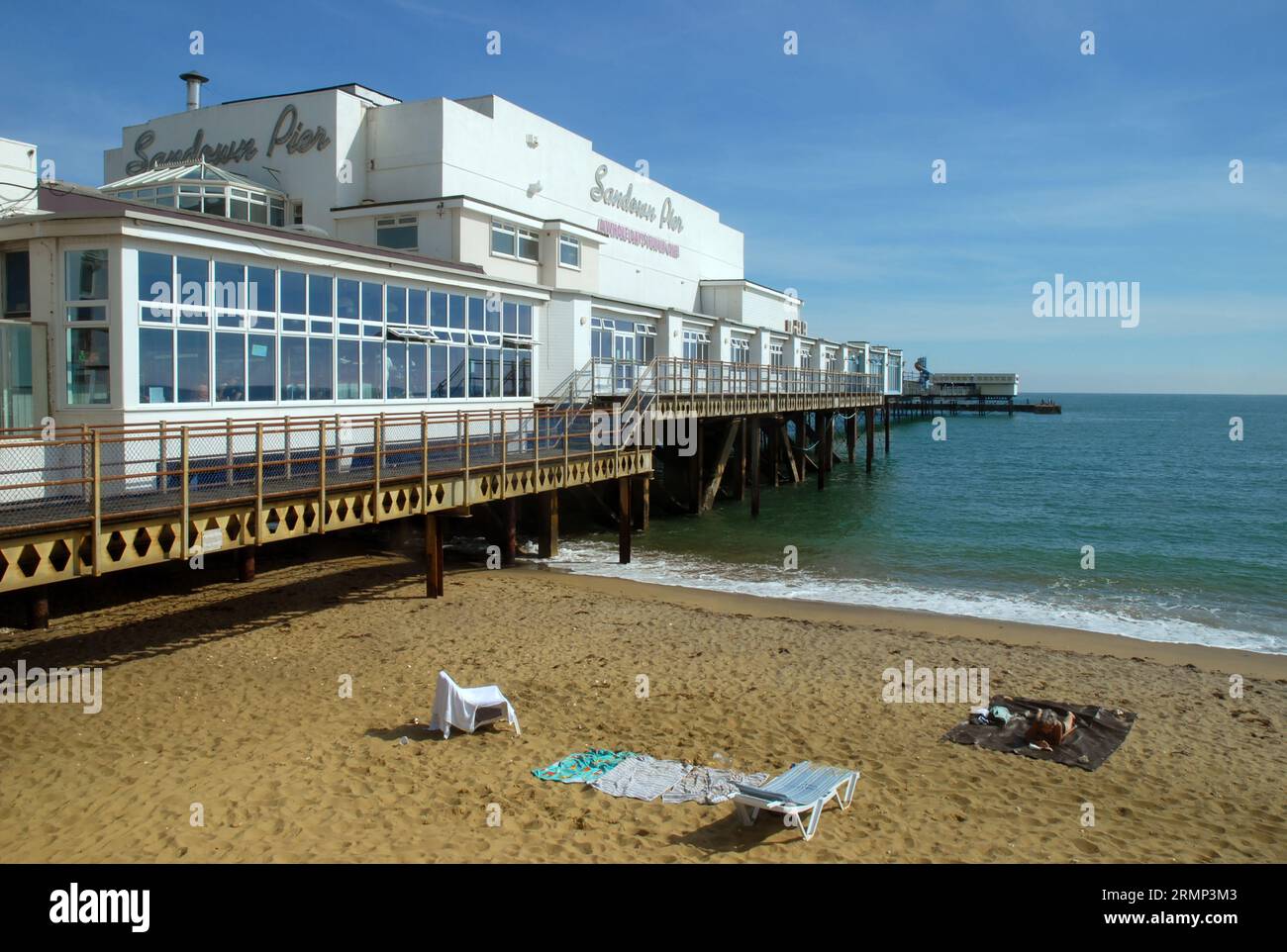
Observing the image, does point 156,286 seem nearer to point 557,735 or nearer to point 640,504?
point 557,735

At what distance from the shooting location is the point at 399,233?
22641 millimetres

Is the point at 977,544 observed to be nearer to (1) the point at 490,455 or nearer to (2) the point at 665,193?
(1) the point at 490,455

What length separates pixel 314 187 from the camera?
23.4 m

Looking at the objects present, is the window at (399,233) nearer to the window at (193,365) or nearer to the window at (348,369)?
the window at (348,369)

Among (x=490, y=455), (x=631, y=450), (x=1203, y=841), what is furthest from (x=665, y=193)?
(x=1203, y=841)

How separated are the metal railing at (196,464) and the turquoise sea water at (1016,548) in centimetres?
471

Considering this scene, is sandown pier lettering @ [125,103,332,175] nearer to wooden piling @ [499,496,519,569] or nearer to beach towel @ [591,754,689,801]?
wooden piling @ [499,496,519,569]

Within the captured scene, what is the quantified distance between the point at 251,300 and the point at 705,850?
35.0 feet

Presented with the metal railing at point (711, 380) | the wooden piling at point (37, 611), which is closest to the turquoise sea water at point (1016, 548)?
the metal railing at point (711, 380)

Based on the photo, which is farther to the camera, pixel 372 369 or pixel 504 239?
pixel 504 239

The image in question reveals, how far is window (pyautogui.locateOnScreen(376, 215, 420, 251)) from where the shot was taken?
73.5 feet

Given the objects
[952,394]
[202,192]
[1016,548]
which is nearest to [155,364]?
[202,192]

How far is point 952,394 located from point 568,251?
8937cm
